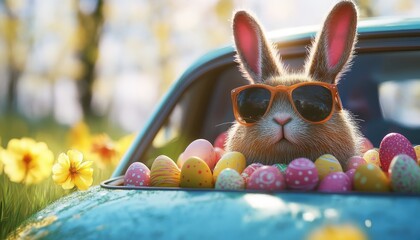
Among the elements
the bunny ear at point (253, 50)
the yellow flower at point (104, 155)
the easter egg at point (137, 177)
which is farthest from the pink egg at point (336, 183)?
the yellow flower at point (104, 155)

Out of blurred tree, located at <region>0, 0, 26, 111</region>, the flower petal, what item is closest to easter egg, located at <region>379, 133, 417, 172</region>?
the flower petal

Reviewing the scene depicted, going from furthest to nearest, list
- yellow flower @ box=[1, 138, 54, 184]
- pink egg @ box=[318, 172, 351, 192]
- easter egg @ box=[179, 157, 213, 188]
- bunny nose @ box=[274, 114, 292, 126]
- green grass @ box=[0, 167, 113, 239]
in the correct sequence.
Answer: yellow flower @ box=[1, 138, 54, 184]
green grass @ box=[0, 167, 113, 239]
bunny nose @ box=[274, 114, 292, 126]
easter egg @ box=[179, 157, 213, 188]
pink egg @ box=[318, 172, 351, 192]

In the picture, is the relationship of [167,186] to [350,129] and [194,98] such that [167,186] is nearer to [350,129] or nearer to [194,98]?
[350,129]

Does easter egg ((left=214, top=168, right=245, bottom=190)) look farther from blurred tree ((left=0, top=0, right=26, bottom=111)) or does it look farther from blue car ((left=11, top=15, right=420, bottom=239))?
blurred tree ((left=0, top=0, right=26, bottom=111))

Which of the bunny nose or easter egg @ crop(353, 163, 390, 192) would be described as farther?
the bunny nose

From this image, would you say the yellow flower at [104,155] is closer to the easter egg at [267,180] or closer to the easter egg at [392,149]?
the easter egg at [392,149]

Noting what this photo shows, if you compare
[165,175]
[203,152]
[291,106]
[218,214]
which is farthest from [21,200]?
[218,214]

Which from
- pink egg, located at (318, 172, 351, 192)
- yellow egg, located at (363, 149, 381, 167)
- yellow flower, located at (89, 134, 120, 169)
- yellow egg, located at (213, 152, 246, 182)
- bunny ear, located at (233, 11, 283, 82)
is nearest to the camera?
pink egg, located at (318, 172, 351, 192)
